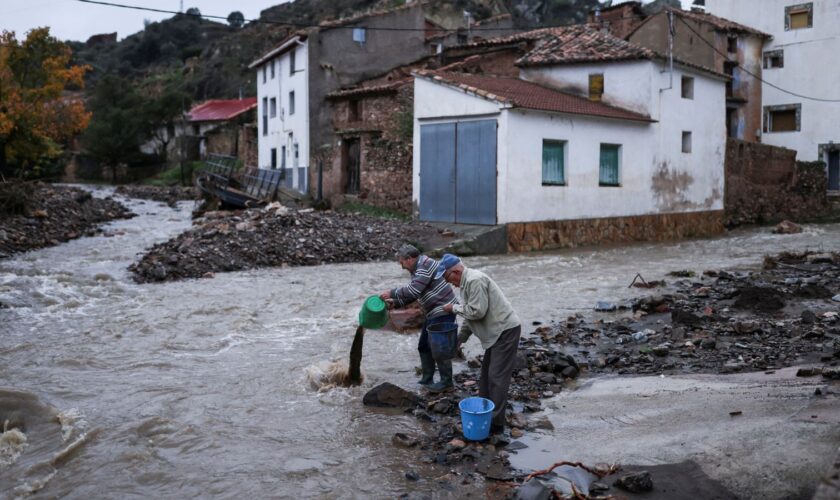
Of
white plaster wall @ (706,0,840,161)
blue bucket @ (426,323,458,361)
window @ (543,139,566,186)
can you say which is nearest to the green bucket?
blue bucket @ (426,323,458,361)

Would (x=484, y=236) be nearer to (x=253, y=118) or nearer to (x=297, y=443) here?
(x=297, y=443)

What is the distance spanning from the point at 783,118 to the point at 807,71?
248 cm

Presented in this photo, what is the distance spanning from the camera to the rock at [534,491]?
16.1 ft

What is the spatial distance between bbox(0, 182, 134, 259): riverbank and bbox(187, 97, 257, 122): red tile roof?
76.6ft

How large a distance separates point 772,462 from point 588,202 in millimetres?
18933

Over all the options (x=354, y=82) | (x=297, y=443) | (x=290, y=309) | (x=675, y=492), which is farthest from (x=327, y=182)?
(x=675, y=492)

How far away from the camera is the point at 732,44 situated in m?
36.1

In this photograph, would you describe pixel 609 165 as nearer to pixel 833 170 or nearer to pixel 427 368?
pixel 427 368

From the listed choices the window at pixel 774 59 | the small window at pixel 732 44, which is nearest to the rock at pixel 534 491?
the small window at pixel 732 44

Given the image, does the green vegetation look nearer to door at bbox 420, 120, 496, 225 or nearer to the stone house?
the stone house

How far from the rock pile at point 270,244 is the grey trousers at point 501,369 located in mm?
11455

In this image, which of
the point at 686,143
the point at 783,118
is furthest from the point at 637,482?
the point at 783,118

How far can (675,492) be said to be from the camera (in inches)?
193

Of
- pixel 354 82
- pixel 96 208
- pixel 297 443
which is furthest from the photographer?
pixel 354 82
